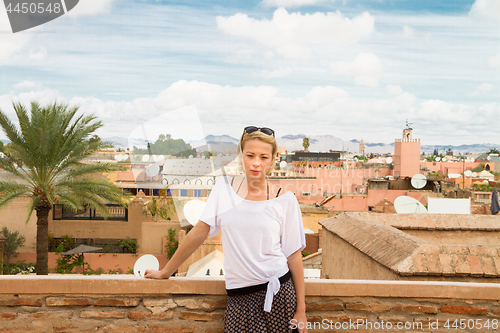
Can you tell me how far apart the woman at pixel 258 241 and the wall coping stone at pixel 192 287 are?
1.09 ft

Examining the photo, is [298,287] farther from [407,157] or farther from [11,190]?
[407,157]

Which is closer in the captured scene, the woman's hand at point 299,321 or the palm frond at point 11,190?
the woman's hand at point 299,321

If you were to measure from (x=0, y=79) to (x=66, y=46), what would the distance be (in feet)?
16.2

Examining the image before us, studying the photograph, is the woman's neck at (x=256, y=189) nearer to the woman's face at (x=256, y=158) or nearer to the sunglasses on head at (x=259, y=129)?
the woman's face at (x=256, y=158)

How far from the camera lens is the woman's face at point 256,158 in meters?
1.78

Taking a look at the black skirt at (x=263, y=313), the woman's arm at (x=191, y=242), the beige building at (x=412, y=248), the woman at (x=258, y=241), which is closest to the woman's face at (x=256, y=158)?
the woman at (x=258, y=241)

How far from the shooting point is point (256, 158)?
1794 mm

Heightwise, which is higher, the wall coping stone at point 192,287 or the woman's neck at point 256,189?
the woman's neck at point 256,189

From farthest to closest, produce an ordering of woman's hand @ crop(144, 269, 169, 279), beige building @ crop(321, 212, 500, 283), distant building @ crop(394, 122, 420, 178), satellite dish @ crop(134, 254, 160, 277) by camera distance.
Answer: distant building @ crop(394, 122, 420, 178), satellite dish @ crop(134, 254, 160, 277), beige building @ crop(321, 212, 500, 283), woman's hand @ crop(144, 269, 169, 279)

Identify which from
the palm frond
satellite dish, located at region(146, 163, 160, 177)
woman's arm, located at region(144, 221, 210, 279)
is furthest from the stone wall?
the palm frond

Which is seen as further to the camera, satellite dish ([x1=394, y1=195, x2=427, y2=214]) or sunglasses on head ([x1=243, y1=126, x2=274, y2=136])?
satellite dish ([x1=394, y1=195, x2=427, y2=214])

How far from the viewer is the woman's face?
70.2 inches

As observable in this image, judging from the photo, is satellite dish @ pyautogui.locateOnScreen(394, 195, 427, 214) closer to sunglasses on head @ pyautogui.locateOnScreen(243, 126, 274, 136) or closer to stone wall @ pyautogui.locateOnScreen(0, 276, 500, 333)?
stone wall @ pyautogui.locateOnScreen(0, 276, 500, 333)

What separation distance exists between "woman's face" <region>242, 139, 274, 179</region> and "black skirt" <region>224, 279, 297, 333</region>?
51cm
